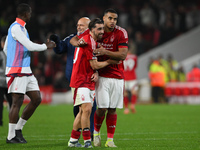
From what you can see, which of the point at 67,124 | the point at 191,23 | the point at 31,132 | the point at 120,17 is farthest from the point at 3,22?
the point at 31,132

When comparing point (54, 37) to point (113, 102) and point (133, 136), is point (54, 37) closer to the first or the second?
point (113, 102)

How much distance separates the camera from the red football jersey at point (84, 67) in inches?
264

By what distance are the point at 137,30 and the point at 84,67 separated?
62.6 ft

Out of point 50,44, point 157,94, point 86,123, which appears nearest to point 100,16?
point 157,94

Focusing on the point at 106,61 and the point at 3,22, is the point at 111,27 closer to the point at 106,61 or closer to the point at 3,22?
the point at 106,61

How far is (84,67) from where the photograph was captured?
6.76 meters

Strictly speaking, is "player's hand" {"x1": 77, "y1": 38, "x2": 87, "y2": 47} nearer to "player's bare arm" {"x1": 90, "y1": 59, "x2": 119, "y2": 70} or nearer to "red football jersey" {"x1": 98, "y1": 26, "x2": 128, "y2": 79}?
"player's bare arm" {"x1": 90, "y1": 59, "x2": 119, "y2": 70}

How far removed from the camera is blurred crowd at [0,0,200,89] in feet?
76.4

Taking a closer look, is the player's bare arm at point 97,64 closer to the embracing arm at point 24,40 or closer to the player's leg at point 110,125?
the player's leg at point 110,125

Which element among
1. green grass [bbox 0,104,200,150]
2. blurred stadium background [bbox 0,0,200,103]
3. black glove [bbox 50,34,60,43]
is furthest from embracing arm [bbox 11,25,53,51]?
blurred stadium background [bbox 0,0,200,103]

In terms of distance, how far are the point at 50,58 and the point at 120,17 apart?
5.62 meters

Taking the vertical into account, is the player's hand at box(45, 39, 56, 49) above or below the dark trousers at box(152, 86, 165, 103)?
above

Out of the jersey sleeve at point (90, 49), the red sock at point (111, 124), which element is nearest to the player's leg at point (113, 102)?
the red sock at point (111, 124)

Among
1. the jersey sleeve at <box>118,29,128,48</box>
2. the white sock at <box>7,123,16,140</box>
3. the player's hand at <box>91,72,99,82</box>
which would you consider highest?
the jersey sleeve at <box>118,29,128,48</box>
